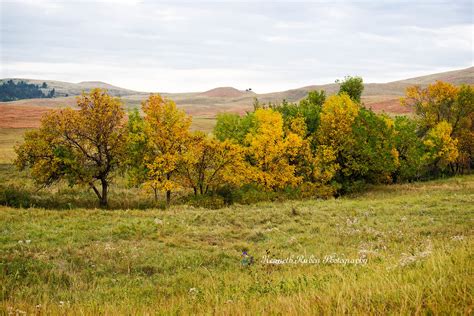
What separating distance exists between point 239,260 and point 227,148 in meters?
23.6

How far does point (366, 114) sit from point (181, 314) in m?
45.2

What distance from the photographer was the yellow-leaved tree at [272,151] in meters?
40.1

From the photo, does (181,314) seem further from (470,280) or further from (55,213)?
(55,213)

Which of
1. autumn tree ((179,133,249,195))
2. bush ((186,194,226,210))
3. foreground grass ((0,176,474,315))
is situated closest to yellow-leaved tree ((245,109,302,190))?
autumn tree ((179,133,249,195))

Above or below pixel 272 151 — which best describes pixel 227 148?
above

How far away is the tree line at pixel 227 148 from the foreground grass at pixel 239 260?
855 cm

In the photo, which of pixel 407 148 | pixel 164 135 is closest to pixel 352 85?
pixel 407 148

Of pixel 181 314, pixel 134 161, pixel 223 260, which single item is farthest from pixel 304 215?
pixel 181 314

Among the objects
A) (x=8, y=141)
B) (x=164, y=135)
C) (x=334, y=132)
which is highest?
(x=164, y=135)

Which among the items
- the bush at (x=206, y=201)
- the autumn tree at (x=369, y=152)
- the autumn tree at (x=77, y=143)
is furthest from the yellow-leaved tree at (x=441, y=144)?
the autumn tree at (x=77, y=143)

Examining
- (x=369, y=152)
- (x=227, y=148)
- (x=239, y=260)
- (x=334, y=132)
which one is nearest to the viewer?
(x=239, y=260)

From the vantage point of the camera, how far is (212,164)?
40031 mm

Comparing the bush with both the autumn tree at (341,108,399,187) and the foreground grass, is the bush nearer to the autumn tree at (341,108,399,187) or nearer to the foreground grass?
the foreground grass

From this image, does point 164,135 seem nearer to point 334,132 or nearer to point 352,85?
point 334,132
